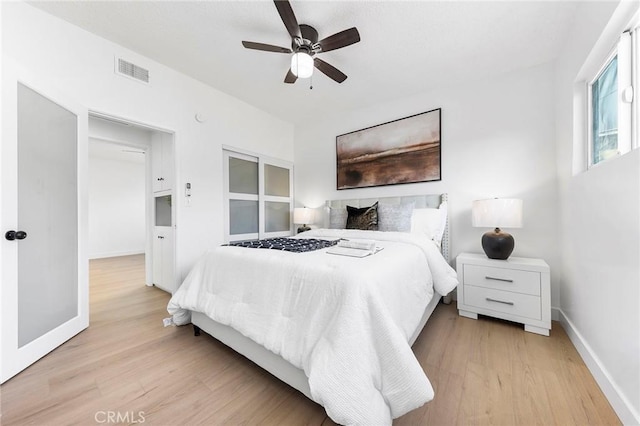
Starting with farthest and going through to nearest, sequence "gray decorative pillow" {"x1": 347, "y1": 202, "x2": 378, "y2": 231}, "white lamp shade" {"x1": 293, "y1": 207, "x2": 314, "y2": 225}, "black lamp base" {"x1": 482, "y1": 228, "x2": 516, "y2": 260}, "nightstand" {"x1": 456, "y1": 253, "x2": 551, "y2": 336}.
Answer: "white lamp shade" {"x1": 293, "y1": 207, "x2": 314, "y2": 225} → "gray decorative pillow" {"x1": 347, "y1": 202, "x2": 378, "y2": 231} → "black lamp base" {"x1": 482, "y1": 228, "x2": 516, "y2": 260} → "nightstand" {"x1": 456, "y1": 253, "x2": 551, "y2": 336}

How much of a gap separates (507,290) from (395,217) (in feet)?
3.83

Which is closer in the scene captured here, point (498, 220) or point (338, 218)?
point (498, 220)

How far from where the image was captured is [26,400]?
1248 mm

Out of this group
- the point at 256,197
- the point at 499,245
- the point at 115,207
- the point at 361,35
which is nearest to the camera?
the point at 361,35

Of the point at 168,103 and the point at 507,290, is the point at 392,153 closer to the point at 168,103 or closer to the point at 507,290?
the point at 507,290

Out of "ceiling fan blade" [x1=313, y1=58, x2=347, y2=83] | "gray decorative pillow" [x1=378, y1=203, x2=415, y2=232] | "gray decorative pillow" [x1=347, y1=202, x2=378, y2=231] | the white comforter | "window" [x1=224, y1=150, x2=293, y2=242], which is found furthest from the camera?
"window" [x1=224, y1=150, x2=293, y2=242]

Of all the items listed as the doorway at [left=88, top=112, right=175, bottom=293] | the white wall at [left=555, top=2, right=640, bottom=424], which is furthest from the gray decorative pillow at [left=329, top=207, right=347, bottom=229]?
the doorway at [left=88, top=112, right=175, bottom=293]

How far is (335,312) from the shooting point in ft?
3.60

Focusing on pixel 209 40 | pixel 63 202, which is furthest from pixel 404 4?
pixel 63 202

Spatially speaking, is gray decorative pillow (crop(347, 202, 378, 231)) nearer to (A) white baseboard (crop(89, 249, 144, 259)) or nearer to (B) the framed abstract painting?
(B) the framed abstract painting

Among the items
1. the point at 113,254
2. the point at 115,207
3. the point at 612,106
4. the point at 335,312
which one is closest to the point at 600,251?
the point at 612,106

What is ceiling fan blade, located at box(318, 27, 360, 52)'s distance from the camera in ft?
5.34

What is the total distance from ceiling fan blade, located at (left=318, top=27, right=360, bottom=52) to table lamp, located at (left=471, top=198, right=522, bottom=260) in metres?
1.77

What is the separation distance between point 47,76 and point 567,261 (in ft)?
14.7
